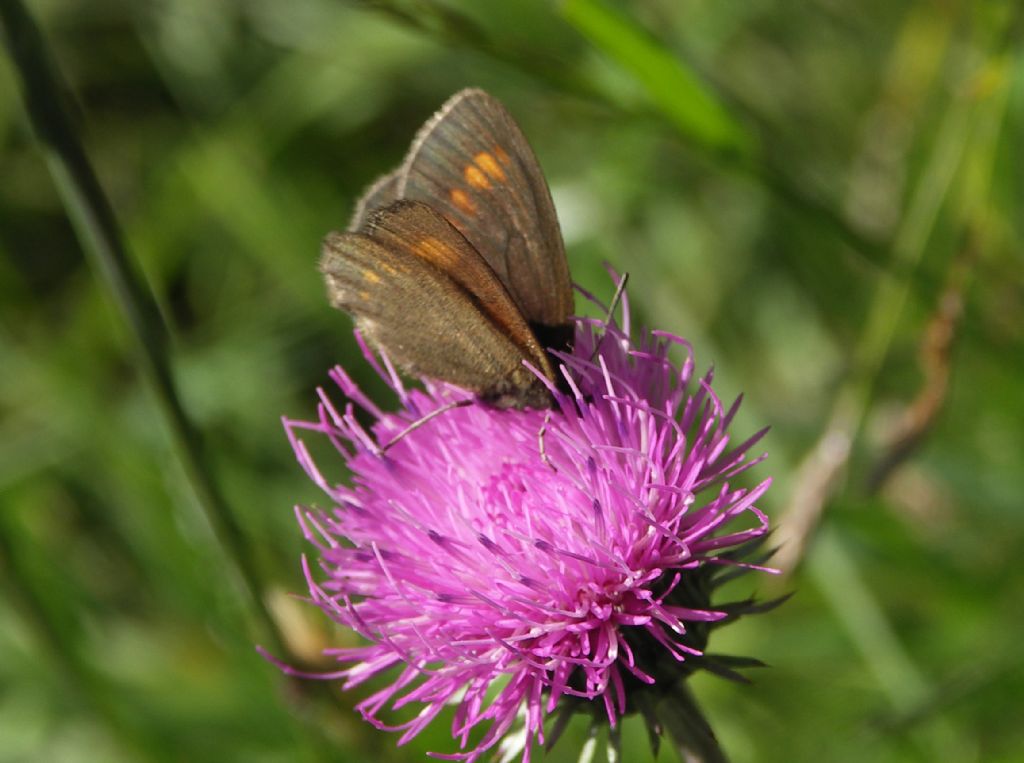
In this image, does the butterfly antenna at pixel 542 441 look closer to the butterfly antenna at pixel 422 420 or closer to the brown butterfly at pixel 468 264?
the brown butterfly at pixel 468 264

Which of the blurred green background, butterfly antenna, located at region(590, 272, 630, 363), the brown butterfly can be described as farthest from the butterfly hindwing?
the blurred green background

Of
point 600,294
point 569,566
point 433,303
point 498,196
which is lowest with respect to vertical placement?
point 569,566

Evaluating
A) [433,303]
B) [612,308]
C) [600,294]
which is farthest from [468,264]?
[600,294]

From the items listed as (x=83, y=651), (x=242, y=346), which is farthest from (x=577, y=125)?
(x=83, y=651)

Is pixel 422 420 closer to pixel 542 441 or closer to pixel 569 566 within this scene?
pixel 542 441

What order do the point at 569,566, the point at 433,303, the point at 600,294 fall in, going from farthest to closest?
the point at 600,294, the point at 433,303, the point at 569,566

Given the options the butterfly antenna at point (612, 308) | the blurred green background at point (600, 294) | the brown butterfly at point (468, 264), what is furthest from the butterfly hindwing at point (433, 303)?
the blurred green background at point (600, 294)

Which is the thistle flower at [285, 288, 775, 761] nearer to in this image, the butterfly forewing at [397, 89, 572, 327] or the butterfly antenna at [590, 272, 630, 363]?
the butterfly antenna at [590, 272, 630, 363]
